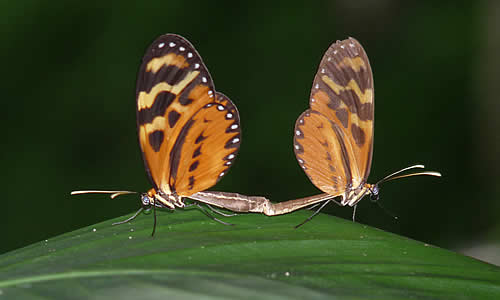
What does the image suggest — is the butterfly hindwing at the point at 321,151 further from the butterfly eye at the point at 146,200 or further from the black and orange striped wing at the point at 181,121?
the butterfly eye at the point at 146,200

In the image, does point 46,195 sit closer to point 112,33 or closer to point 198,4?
point 112,33

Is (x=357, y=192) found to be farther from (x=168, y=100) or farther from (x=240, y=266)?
(x=240, y=266)

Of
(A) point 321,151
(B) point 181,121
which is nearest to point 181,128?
(B) point 181,121

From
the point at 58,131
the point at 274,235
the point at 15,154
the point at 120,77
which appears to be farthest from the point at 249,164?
the point at 274,235

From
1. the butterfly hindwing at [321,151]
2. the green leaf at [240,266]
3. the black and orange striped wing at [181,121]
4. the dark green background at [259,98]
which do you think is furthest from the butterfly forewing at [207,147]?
the dark green background at [259,98]

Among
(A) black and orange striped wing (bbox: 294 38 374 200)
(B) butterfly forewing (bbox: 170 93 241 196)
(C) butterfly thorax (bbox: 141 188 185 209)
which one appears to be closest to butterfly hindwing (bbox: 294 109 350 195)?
(A) black and orange striped wing (bbox: 294 38 374 200)

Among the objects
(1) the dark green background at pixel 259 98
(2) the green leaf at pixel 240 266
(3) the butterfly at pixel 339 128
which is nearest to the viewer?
(2) the green leaf at pixel 240 266
